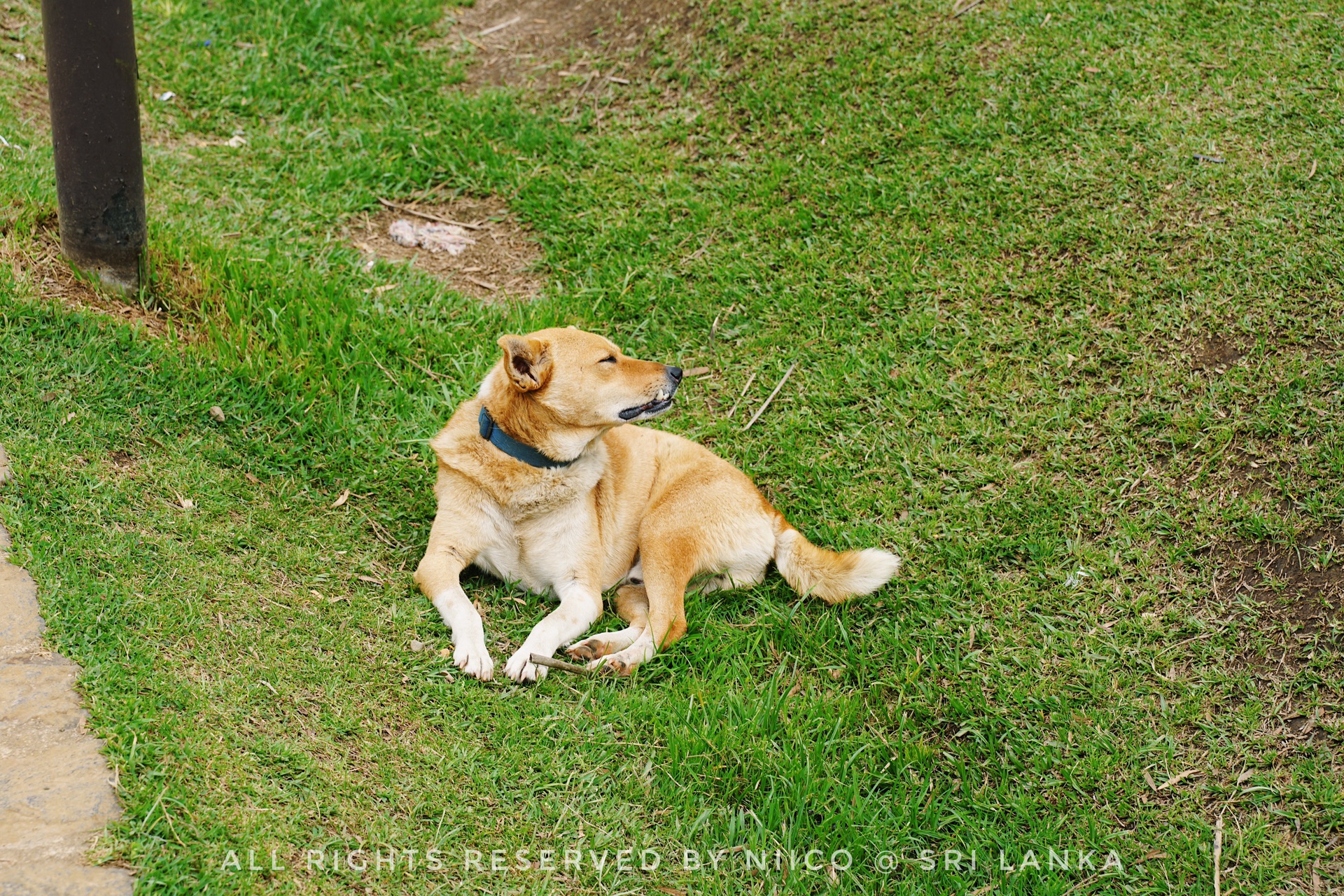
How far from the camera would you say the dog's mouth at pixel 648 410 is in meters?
4.32

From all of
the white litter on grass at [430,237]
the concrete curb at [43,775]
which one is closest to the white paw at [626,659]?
the concrete curb at [43,775]

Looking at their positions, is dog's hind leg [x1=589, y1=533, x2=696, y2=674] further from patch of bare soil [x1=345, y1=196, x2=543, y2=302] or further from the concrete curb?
patch of bare soil [x1=345, y1=196, x2=543, y2=302]

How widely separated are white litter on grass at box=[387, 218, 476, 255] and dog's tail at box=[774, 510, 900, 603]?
314 cm

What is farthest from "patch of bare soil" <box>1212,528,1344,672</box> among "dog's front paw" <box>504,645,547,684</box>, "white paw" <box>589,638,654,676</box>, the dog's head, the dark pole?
the dark pole

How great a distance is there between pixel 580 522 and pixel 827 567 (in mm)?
1060

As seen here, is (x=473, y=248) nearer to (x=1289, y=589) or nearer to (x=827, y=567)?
(x=827, y=567)

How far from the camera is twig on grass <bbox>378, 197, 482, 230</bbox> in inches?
269

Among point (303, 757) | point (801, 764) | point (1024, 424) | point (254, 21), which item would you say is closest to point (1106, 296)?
point (1024, 424)

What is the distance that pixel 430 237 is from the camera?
6711 mm

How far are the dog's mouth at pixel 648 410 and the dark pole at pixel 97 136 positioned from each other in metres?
2.69

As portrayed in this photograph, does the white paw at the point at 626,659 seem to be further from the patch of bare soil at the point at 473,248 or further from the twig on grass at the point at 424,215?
the twig on grass at the point at 424,215

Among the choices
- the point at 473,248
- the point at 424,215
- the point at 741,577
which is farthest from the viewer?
the point at 424,215

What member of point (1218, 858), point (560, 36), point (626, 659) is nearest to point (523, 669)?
point (626, 659)

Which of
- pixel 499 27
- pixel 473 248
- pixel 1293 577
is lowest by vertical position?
pixel 473 248
